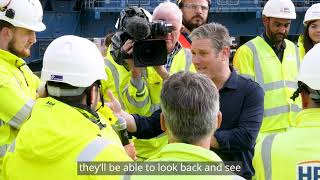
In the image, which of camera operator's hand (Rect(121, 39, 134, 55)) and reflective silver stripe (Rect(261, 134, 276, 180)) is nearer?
reflective silver stripe (Rect(261, 134, 276, 180))

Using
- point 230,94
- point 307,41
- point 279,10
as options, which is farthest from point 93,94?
point 307,41

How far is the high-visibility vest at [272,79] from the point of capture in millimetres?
5188

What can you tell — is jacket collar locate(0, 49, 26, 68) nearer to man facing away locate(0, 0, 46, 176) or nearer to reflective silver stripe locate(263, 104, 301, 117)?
man facing away locate(0, 0, 46, 176)

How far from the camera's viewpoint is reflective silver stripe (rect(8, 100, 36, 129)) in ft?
12.2

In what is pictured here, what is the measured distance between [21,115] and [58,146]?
1247 mm

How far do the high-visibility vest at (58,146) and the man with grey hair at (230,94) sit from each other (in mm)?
A: 1236

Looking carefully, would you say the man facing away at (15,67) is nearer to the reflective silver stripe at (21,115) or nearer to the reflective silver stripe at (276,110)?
the reflective silver stripe at (21,115)

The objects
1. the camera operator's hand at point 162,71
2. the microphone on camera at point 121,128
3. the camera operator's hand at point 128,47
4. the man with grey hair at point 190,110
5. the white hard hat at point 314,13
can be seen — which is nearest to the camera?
the man with grey hair at point 190,110

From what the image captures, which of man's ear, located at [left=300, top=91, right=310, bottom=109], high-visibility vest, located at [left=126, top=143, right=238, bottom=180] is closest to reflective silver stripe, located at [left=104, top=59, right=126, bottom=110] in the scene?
man's ear, located at [left=300, top=91, right=310, bottom=109]

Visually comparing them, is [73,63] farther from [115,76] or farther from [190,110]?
[115,76]

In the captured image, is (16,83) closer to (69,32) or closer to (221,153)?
(221,153)

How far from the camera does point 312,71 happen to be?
8.63 feet

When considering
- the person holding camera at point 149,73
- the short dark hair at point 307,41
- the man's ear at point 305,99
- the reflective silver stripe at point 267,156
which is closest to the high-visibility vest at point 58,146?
the reflective silver stripe at point 267,156

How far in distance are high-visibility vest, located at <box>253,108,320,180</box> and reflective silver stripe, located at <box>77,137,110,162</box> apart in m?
0.69
